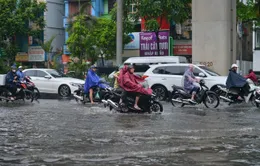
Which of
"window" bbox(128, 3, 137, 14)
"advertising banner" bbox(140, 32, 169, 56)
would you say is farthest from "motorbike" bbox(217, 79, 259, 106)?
"advertising banner" bbox(140, 32, 169, 56)

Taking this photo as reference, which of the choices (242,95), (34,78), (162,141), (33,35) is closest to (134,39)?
(33,35)

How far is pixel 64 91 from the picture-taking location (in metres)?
26.4

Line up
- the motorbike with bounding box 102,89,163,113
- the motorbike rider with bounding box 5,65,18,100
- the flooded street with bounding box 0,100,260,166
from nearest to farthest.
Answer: the flooded street with bounding box 0,100,260,166, the motorbike with bounding box 102,89,163,113, the motorbike rider with bounding box 5,65,18,100

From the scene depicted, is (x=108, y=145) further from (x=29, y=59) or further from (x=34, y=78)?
(x=29, y=59)

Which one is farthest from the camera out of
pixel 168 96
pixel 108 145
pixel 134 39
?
pixel 134 39

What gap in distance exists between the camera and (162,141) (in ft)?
31.9

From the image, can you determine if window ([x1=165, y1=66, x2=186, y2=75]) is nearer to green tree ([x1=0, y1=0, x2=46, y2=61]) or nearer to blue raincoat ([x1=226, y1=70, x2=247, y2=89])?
blue raincoat ([x1=226, y1=70, x2=247, y2=89])

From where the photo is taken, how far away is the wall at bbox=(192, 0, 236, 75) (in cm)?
2450

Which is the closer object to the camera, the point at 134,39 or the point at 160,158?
the point at 160,158

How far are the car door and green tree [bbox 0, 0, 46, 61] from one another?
17.3 m

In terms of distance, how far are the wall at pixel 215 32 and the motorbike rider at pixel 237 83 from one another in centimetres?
634

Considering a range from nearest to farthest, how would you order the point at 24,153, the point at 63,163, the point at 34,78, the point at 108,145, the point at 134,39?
the point at 63,163 < the point at 24,153 < the point at 108,145 < the point at 34,78 < the point at 134,39

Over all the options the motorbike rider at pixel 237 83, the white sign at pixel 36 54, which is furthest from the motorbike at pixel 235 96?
the white sign at pixel 36 54

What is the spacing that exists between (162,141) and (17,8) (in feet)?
121
